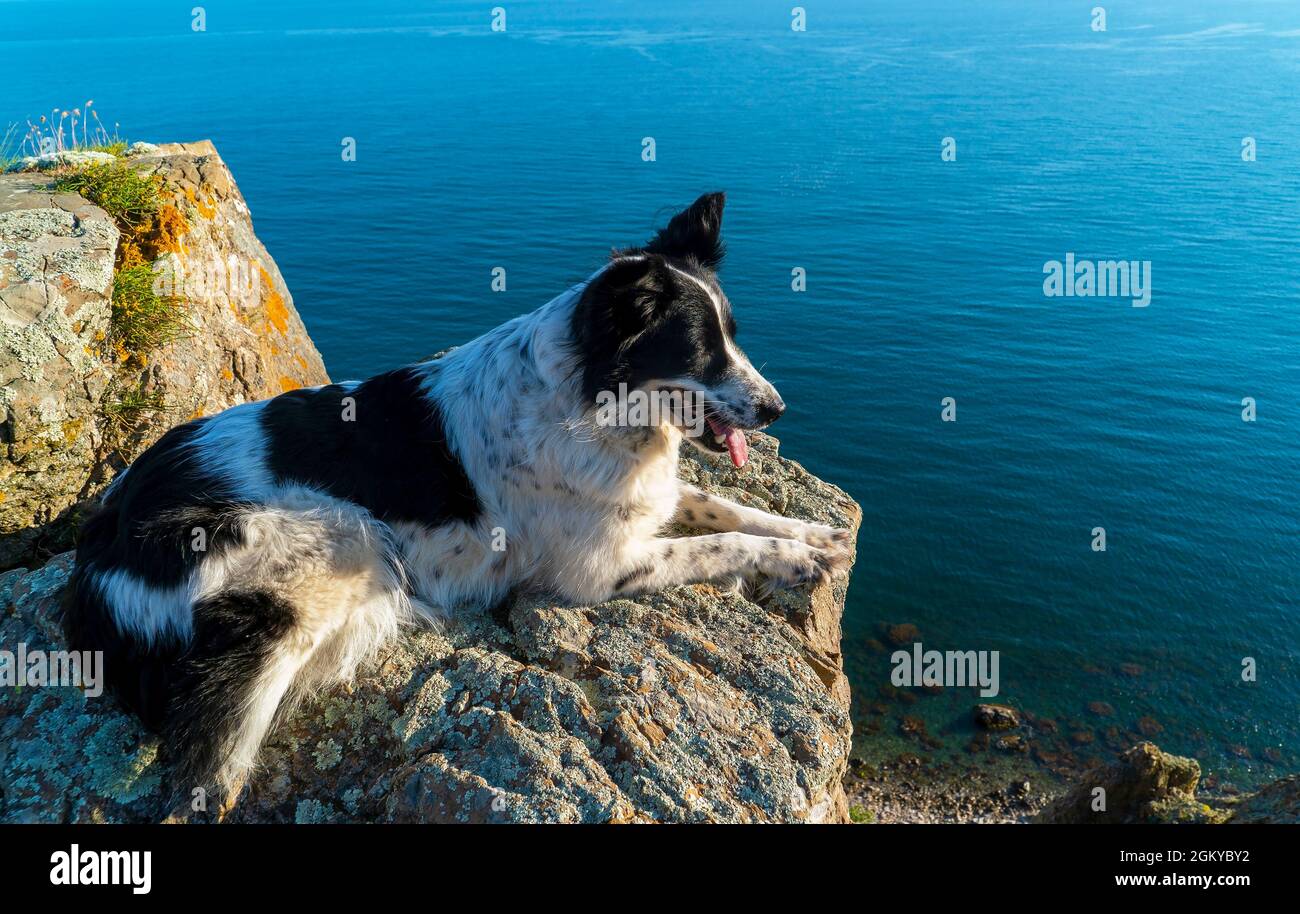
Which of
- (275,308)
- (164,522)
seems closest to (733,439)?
(164,522)

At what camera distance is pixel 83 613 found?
4.80 metres

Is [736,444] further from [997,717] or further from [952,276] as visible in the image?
[952,276]

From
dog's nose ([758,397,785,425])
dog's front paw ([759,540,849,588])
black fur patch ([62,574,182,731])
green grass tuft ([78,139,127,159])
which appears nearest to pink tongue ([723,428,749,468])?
dog's nose ([758,397,785,425])

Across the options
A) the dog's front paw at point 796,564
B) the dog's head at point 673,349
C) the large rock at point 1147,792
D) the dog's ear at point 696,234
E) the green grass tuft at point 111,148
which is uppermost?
the green grass tuft at point 111,148

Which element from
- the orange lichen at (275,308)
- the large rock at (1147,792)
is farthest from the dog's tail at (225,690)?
the large rock at (1147,792)

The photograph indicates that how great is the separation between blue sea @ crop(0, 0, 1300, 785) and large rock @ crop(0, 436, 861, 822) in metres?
2.98

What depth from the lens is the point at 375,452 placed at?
5.27 metres

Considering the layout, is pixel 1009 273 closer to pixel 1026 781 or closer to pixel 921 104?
pixel 1026 781

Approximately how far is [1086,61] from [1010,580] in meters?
56.0

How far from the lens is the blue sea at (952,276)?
16.2 metres

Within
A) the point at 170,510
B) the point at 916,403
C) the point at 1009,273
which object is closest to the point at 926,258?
the point at 1009,273

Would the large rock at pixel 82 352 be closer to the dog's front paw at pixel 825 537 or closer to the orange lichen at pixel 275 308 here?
the orange lichen at pixel 275 308

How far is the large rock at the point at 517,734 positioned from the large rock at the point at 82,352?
0.96 meters

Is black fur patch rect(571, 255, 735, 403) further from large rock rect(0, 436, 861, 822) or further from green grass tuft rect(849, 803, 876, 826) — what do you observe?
green grass tuft rect(849, 803, 876, 826)
